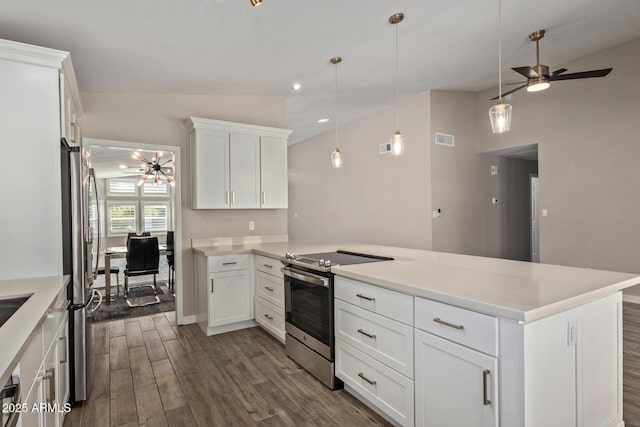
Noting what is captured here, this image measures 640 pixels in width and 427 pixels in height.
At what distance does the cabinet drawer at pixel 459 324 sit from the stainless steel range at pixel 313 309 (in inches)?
31.5

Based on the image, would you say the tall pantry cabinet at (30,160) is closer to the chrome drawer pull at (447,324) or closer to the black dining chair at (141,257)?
the chrome drawer pull at (447,324)

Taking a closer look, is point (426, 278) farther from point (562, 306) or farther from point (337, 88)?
point (337, 88)

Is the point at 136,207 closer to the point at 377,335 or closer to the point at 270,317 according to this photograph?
A: the point at 270,317

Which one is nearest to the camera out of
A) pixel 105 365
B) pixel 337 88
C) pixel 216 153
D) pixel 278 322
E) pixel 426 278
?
pixel 426 278

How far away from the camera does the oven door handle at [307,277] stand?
7.84 feet

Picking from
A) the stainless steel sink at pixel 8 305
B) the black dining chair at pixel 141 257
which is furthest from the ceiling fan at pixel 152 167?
the stainless steel sink at pixel 8 305

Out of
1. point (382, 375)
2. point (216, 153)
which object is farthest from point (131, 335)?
point (382, 375)

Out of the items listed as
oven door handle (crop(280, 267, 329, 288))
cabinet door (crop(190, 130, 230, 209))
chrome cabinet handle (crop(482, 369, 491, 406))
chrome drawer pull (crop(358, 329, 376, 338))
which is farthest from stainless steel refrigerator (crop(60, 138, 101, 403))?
chrome cabinet handle (crop(482, 369, 491, 406))

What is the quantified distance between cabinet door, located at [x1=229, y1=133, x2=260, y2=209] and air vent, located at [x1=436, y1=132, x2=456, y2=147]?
114 inches

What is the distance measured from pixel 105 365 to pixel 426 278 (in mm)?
2649

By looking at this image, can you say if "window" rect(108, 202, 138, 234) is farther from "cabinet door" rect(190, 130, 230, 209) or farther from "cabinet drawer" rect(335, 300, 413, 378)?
"cabinet drawer" rect(335, 300, 413, 378)

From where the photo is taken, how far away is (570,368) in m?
1.52

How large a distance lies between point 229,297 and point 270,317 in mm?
516

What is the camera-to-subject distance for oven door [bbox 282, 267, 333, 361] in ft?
7.83
